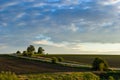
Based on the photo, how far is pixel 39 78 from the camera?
93.3 ft

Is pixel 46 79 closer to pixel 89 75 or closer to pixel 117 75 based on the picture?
pixel 89 75

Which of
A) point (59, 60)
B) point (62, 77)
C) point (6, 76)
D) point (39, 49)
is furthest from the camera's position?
point (39, 49)

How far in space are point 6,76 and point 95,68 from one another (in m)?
27.0

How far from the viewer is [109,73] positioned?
36.8 meters

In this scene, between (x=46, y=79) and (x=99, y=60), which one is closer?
(x=46, y=79)

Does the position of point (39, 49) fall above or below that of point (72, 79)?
above

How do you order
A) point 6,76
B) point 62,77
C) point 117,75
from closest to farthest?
point 6,76
point 62,77
point 117,75

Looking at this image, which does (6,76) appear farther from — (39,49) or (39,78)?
(39,49)

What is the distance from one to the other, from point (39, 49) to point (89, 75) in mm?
83469

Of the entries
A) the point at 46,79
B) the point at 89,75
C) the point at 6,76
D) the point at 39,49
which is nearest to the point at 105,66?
the point at 89,75

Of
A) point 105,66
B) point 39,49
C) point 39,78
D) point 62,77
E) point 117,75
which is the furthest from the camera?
point 39,49

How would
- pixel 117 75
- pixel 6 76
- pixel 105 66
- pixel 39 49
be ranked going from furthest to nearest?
pixel 39 49, pixel 105 66, pixel 117 75, pixel 6 76

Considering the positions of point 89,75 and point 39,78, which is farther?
point 89,75

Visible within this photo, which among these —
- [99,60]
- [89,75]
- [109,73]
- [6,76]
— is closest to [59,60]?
[99,60]
